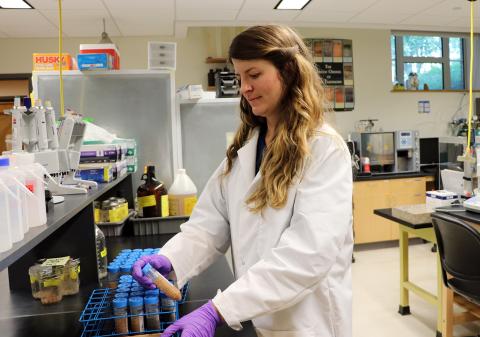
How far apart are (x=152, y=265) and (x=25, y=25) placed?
419 centimetres

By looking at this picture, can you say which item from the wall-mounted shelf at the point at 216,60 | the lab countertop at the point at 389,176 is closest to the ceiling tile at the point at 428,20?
the lab countertop at the point at 389,176

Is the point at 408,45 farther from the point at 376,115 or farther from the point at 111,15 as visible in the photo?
the point at 111,15

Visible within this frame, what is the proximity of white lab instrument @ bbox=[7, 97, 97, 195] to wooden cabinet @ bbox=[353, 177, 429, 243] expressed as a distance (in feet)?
11.6

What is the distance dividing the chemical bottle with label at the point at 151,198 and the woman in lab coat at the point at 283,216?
0.95 meters

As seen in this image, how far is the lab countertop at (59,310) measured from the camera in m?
1.21

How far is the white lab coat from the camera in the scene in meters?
0.97

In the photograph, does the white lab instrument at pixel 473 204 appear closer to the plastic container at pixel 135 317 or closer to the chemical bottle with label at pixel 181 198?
the chemical bottle with label at pixel 181 198

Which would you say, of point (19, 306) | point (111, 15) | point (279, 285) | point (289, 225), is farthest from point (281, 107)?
point (111, 15)

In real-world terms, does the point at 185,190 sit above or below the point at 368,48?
below

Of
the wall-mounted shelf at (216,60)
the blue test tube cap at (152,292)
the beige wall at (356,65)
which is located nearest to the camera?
the blue test tube cap at (152,292)

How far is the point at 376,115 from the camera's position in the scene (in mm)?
5387

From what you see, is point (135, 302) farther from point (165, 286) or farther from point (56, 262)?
point (56, 262)

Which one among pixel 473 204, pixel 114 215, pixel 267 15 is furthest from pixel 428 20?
pixel 114 215

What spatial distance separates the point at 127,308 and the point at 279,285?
446 mm
